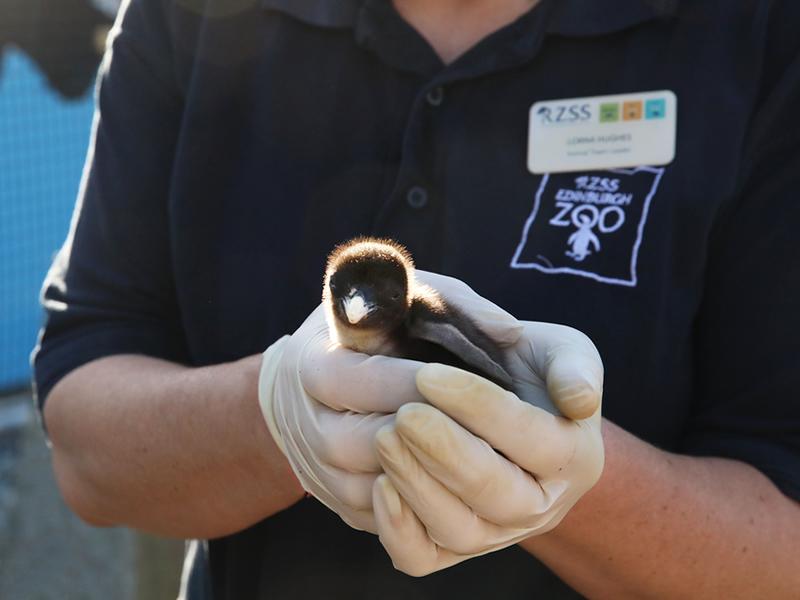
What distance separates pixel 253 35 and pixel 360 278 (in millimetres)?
772

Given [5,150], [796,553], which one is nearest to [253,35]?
[796,553]

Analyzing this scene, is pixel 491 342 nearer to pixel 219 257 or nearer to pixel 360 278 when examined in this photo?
pixel 360 278

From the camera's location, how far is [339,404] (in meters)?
1.76

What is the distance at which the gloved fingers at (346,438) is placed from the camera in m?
1.69

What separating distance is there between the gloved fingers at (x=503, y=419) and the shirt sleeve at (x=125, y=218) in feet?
3.05

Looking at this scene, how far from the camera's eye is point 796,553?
1.92 meters

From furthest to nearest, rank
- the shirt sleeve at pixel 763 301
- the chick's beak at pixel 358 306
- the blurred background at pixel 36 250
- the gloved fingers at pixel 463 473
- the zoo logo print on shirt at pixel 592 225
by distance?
the blurred background at pixel 36 250
the zoo logo print on shirt at pixel 592 225
the shirt sleeve at pixel 763 301
the chick's beak at pixel 358 306
the gloved fingers at pixel 463 473

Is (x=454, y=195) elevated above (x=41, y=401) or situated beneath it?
elevated above

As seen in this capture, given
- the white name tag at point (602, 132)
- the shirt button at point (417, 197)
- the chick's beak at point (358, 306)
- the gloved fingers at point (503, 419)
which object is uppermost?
the white name tag at point (602, 132)

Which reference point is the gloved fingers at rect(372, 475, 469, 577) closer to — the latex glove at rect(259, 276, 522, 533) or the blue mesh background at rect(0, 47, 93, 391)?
the latex glove at rect(259, 276, 522, 533)

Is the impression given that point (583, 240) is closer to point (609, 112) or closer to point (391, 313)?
point (609, 112)

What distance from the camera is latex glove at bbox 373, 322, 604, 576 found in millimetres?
1599

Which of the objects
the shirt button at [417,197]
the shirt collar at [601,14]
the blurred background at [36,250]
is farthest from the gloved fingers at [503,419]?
the blurred background at [36,250]

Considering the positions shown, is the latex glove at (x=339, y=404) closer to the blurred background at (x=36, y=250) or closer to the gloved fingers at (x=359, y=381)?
the gloved fingers at (x=359, y=381)
